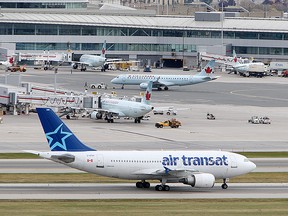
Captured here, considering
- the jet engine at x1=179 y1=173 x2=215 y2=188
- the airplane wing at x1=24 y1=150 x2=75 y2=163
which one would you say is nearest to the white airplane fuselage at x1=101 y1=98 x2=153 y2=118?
the jet engine at x1=179 y1=173 x2=215 y2=188

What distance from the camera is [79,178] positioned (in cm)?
9281

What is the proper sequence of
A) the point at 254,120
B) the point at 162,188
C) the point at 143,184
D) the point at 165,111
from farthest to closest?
the point at 165,111, the point at 254,120, the point at 143,184, the point at 162,188

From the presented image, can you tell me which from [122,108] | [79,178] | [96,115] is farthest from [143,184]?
[96,115]

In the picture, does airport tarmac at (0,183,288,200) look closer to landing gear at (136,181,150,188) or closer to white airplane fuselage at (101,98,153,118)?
landing gear at (136,181,150,188)

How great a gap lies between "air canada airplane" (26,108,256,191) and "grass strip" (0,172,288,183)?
17.5 feet

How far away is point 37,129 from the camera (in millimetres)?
133125

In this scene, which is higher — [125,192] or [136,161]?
[136,161]

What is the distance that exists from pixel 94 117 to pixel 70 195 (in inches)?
2537

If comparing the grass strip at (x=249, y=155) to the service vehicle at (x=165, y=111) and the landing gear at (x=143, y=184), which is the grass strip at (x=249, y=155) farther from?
the service vehicle at (x=165, y=111)

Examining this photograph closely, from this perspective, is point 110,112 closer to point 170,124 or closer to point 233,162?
point 170,124

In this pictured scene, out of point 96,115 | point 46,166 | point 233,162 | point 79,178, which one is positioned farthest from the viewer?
point 96,115

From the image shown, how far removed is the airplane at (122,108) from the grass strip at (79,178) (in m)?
47.6
